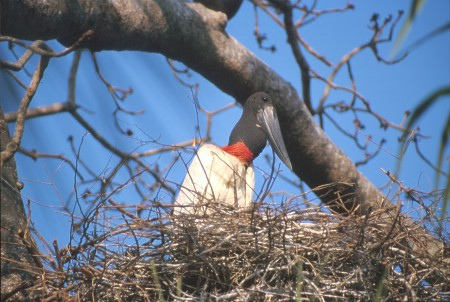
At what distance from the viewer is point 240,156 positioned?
4348mm

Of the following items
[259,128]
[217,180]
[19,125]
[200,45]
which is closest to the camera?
[19,125]

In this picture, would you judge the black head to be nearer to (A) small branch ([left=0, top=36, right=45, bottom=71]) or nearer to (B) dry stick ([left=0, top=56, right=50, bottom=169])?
(A) small branch ([left=0, top=36, right=45, bottom=71])

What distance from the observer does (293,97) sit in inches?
173

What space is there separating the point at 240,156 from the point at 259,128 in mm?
329

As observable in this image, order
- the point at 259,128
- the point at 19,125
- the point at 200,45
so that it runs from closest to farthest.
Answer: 1. the point at 19,125
2. the point at 200,45
3. the point at 259,128

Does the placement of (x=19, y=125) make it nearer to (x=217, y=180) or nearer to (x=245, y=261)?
(x=245, y=261)

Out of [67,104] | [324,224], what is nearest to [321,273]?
[324,224]

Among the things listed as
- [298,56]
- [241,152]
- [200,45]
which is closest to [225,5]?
[200,45]

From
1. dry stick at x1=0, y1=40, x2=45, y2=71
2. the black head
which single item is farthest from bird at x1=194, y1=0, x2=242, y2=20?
dry stick at x1=0, y1=40, x2=45, y2=71

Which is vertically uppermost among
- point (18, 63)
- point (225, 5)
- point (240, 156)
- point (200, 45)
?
point (225, 5)

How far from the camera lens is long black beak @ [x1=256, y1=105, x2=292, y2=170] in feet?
14.1

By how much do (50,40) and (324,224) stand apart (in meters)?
1.71

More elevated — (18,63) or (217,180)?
(217,180)

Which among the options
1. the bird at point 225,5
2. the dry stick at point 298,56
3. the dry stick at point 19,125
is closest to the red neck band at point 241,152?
the dry stick at point 298,56
